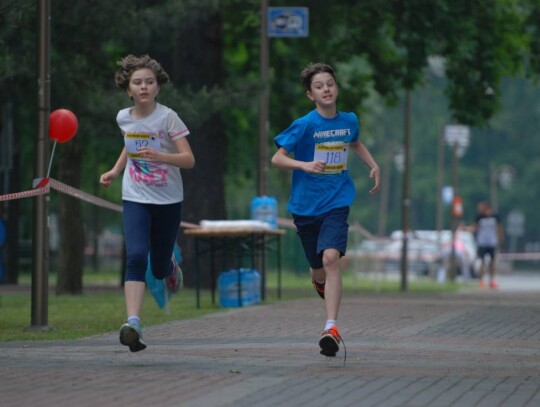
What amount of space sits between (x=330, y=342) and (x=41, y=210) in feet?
13.6

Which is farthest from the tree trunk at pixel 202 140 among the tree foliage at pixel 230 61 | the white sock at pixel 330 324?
the white sock at pixel 330 324

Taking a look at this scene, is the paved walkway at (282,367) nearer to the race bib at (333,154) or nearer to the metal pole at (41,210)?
the metal pole at (41,210)

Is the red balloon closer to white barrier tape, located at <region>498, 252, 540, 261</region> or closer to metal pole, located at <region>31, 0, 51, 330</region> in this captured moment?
metal pole, located at <region>31, 0, 51, 330</region>

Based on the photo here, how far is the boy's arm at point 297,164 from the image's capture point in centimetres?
1011

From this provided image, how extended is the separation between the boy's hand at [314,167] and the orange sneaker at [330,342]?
1.04 m

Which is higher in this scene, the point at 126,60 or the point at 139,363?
the point at 126,60

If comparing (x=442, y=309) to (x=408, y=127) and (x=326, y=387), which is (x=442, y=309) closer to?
(x=326, y=387)

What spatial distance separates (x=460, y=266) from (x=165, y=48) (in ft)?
102

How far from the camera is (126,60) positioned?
1026cm

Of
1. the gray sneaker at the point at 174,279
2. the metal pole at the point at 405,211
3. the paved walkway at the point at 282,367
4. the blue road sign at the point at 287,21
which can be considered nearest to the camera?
the paved walkway at the point at 282,367

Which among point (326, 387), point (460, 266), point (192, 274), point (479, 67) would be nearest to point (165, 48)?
point (192, 274)

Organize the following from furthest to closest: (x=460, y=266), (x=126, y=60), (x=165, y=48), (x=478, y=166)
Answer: (x=478, y=166) → (x=460, y=266) → (x=165, y=48) → (x=126, y=60)

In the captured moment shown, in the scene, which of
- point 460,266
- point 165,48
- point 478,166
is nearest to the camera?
point 165,48

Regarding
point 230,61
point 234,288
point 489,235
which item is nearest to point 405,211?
point 489,235
